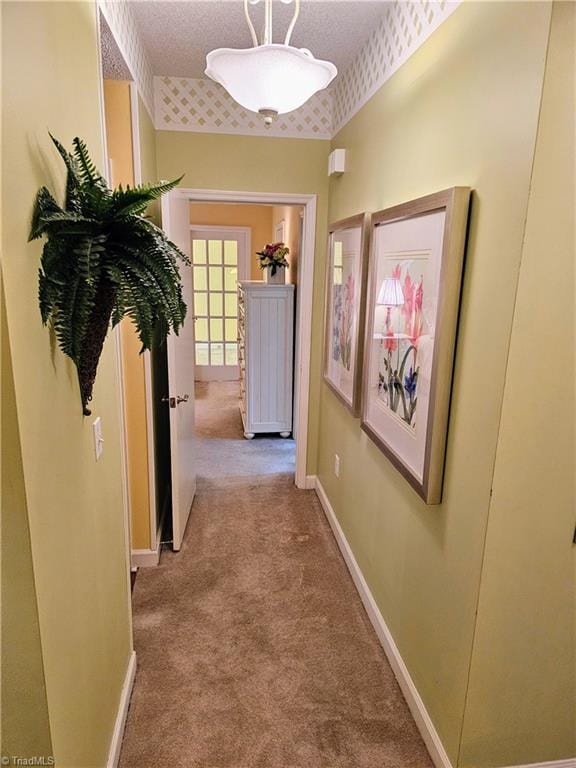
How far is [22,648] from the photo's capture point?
0.90 m

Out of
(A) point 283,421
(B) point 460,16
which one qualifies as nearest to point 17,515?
(B) point 460,16

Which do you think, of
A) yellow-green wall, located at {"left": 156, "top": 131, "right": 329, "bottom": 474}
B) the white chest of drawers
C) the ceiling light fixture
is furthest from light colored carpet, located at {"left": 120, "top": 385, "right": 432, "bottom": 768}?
the ceiling light fixture

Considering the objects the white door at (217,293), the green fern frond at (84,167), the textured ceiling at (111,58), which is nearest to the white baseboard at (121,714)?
the green fern frond at (84,167)

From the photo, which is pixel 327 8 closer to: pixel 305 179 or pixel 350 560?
pixel 305 179

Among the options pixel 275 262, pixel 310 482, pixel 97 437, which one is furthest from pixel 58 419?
pixel 275 262

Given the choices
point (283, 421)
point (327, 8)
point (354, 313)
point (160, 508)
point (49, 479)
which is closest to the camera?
point (49, 479)

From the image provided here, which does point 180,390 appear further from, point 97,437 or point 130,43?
point 130,43

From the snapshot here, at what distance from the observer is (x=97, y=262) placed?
98cm

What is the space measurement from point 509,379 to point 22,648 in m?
1.21

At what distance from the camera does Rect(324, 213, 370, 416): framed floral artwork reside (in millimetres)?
2320

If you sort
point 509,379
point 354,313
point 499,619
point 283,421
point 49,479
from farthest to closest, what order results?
point 283,421 → point 354,313 → point 499,619 → point 509,379 → point 49,479

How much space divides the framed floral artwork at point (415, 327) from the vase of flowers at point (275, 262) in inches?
86.6

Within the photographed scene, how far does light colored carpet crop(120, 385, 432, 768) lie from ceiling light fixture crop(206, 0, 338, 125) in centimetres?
214

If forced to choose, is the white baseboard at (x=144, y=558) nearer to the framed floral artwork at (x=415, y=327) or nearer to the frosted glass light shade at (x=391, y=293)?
the framed floral artwork at (x=415, y=327)
